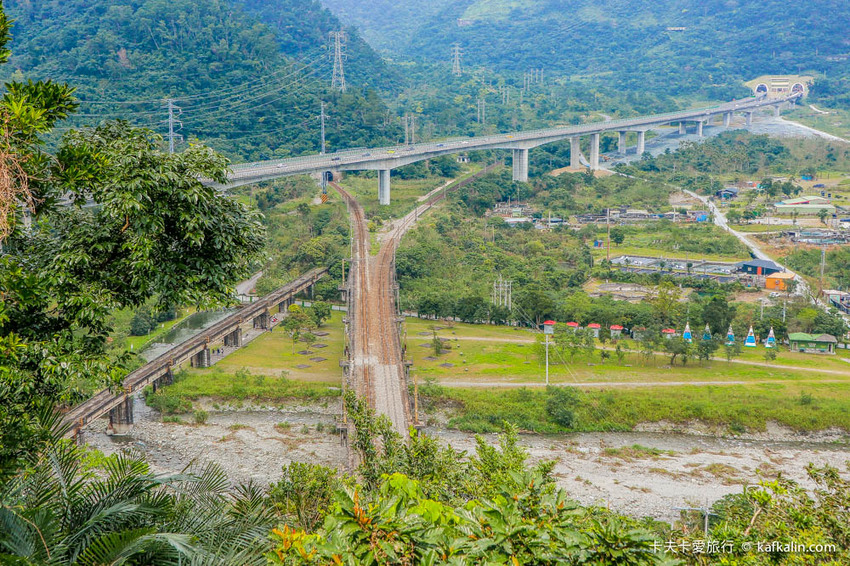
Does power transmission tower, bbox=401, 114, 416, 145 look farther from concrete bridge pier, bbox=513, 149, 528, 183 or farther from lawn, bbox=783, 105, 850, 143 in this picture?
lawn, bbox=783, 105, 850, 143

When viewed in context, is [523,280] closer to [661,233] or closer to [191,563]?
[661,233]

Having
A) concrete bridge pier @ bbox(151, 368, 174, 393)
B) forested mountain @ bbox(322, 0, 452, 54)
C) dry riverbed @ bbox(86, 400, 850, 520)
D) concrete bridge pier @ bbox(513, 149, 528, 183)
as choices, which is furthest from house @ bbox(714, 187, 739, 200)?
forested mountain @ bbox(322, 0, 452, 54)

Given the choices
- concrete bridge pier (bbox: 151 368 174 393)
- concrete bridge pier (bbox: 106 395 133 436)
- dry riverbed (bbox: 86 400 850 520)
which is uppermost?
concrete bridge pier (bbox: 151 368 174 393)

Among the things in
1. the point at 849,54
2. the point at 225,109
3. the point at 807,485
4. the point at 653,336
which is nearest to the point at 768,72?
the point at 849,54

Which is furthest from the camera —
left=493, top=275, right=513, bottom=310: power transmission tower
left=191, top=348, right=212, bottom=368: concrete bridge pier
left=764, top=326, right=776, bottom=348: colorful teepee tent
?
left=493, top=275, right=513, bottom=310: power transmission tower

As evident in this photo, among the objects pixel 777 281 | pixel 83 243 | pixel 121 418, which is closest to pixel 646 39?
pixel 777 281

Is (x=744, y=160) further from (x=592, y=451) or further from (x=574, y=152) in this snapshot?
(x=592, y=451)
